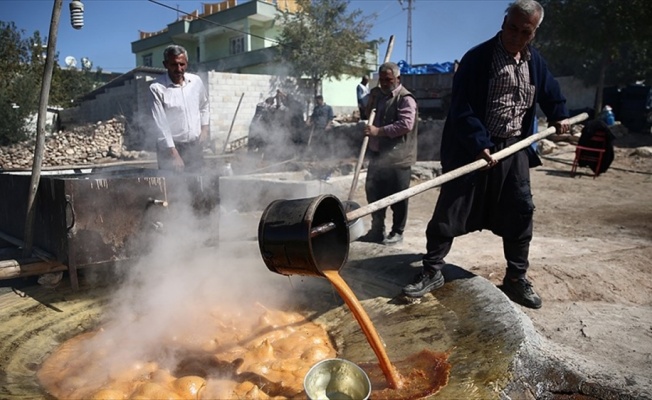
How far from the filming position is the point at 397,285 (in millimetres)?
3375

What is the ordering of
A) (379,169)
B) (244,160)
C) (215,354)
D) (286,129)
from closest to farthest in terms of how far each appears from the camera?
(215,354), (379,169), (244,160), (286,129)

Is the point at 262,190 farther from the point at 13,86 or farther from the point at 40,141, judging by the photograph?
the point at 13,86

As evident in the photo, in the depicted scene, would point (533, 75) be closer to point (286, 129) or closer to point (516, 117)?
point (516, 117)

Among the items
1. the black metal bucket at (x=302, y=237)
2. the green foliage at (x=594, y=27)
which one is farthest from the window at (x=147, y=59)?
the black metal bucket at (x=302, y=237)

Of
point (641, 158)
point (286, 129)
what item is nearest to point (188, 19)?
point (286, 129)

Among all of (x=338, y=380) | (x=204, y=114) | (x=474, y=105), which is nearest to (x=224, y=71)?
(x=204, y=114)

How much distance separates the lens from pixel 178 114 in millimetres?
4758

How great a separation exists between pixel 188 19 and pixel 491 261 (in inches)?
1279

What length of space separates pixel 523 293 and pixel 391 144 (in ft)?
7.58

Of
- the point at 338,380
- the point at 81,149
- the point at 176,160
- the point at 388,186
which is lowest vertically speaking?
the point at 338,380

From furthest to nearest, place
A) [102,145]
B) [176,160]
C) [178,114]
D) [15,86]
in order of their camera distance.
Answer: [15,86] < [102,145] < [178,114] < [176,160]

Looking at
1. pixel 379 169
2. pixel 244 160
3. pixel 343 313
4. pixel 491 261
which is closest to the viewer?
pixel 343 313

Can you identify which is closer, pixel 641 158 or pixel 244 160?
pixel 641 158

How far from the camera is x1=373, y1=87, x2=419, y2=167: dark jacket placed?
510 centimetres
